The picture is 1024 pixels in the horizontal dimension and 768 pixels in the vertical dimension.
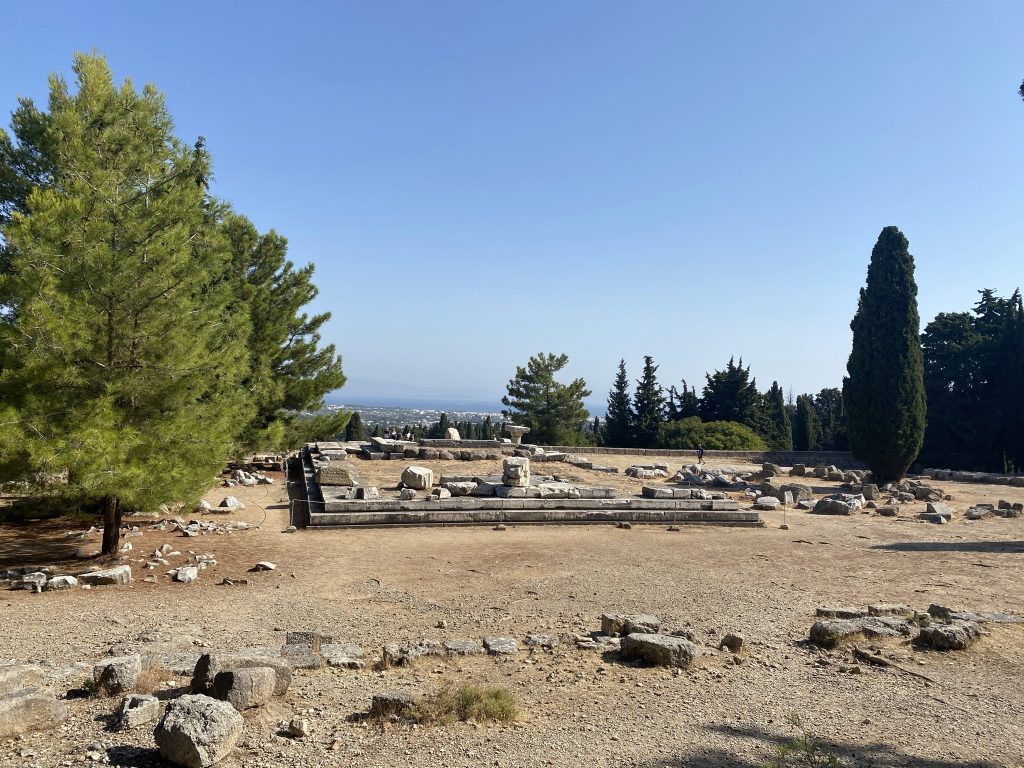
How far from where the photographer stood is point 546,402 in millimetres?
41938

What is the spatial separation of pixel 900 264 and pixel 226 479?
2356 cm

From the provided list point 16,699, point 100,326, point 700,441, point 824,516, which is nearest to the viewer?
point 16,699

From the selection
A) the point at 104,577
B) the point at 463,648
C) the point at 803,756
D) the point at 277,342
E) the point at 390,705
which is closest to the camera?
the point at 803,756

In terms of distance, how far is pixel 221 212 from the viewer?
1612cm

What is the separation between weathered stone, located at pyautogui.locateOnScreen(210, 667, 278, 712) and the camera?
4.72 meters

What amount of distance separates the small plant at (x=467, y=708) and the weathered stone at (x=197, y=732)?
4.29 feet

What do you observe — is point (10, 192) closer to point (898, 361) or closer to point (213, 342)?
point (213, 342)

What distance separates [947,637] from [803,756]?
3.40m

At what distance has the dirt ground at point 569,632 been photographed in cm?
453

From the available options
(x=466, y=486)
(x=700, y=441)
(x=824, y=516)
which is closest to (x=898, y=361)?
(x=824, y=516)

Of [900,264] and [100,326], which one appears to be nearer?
[100,326]

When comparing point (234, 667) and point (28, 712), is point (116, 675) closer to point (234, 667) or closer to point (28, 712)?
point (28, 712)

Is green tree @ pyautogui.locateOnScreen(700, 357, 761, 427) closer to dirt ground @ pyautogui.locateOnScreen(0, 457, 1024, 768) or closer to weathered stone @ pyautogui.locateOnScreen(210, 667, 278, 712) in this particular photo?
dirt ground @ pyautogui.locateOnScreen(0, 457, 1024, 768)

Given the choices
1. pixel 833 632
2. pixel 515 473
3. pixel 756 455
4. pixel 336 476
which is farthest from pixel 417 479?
pixel 756 455
